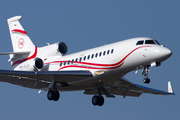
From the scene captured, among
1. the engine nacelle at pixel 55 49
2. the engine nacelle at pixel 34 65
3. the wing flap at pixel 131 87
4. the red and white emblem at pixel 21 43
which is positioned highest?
the red and white emblem at pixel 21 43

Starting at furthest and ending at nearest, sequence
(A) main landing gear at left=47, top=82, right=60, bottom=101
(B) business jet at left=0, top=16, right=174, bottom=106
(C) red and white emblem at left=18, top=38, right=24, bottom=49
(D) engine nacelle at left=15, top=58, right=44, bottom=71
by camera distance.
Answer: (C) red and white emblem at left=18, top=38, right=24, bottom=49, (D) engine nacelle at left=15, top=58, right=44, bottom=71, (A) main landing gear at left=47, top=82, right=60, bottom=101, (B) business jet at left=0, top=16, right=174, bottom=106

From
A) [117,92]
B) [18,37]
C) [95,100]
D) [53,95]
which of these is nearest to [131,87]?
[117,92]

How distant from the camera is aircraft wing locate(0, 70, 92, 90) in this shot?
76.6 feet

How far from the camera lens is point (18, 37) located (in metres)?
29.8

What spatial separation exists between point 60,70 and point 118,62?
14.8 ft

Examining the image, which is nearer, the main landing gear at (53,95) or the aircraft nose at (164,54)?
the aircraft nose at (164,54)

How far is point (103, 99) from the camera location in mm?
26750

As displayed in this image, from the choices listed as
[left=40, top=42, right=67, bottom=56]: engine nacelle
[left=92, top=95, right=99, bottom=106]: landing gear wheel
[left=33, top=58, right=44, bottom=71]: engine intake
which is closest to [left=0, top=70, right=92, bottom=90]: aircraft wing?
[left=33, top=58, right=44, bottom=71]: engine intake

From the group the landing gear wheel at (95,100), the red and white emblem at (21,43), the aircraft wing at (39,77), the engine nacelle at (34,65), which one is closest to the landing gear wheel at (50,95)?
the aircraft wing at (39,77)

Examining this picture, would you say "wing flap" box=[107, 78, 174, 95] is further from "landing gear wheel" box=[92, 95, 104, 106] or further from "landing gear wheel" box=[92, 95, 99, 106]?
"landing gear wheel" box=[92, 95, 99, 106]

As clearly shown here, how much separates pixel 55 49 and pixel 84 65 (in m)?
3.35

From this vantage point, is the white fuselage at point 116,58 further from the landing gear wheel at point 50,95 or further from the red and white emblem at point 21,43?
the red and white emblem at point 21,43

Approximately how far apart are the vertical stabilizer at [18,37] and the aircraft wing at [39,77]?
3630mm

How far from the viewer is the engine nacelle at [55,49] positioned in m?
26.3
